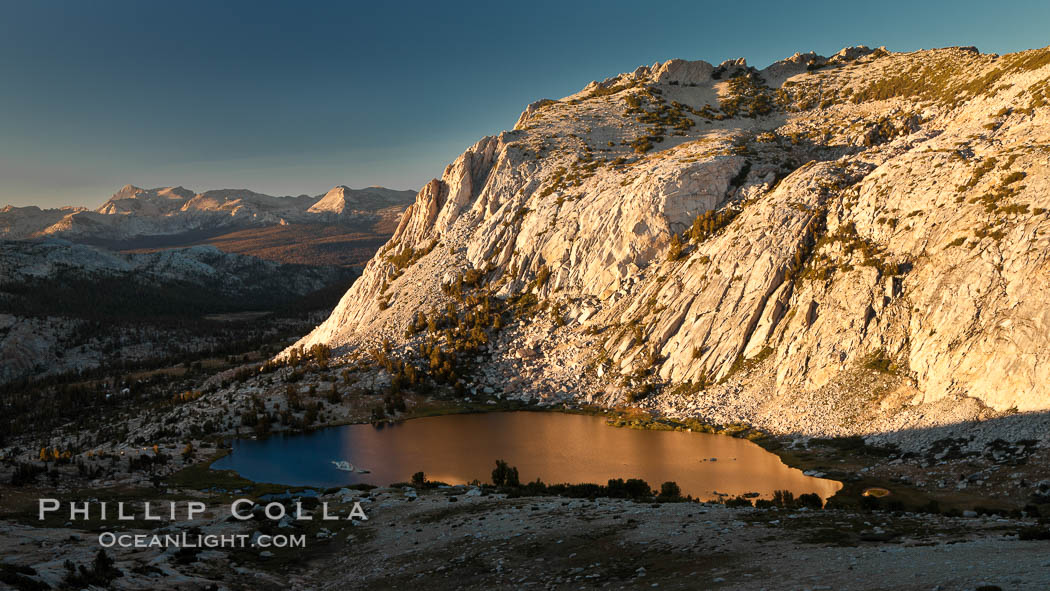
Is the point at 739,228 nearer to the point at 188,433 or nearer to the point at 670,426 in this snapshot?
the point at 670,426

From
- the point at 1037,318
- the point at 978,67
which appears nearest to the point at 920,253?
the point at 1037,318

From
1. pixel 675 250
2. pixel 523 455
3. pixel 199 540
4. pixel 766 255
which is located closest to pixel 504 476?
pixel 523 455

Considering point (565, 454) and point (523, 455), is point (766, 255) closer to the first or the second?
point (565, 454)

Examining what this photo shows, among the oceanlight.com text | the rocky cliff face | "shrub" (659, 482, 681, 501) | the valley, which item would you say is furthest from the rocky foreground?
the rocky cliff face

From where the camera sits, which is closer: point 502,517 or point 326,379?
point 502,517

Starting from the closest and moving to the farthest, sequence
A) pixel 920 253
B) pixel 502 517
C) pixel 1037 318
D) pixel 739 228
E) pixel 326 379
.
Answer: pixel 502 517, pixel 1037 318, pixel 920 253, pixel 739 228, pixel 326 379

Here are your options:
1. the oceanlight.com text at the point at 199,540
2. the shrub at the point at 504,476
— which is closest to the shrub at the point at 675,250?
the shrub at the point at 504,476

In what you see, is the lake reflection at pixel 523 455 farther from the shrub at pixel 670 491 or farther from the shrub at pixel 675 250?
the shrub at pixel 675 250
